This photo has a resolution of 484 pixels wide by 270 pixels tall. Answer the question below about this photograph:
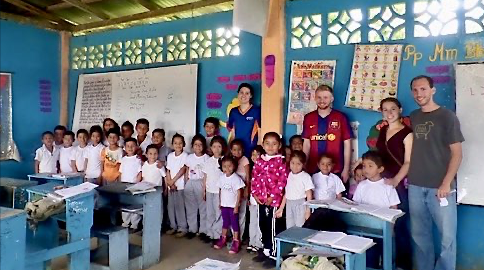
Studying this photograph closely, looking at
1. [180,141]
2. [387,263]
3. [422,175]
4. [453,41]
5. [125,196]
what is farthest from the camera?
[180,141]

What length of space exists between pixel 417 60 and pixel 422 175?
3.11 ft

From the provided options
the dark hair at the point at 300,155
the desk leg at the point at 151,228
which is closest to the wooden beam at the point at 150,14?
the dark hair at the point at 300,155

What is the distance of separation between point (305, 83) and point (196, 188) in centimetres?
146

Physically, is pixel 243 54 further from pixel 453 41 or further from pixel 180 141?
pixel 453 41

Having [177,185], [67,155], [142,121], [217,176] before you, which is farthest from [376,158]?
[67,155]

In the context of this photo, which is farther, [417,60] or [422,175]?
[417,60]

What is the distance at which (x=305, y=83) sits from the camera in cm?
377

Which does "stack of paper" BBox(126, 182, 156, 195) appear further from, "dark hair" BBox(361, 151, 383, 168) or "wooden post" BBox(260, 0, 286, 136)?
"dark hair" BBox(361, 151, 383, 168)

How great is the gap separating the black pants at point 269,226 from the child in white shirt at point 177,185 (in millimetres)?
1061

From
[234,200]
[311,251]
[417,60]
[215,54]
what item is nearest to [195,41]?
[215,54]

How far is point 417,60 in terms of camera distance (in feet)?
10.8

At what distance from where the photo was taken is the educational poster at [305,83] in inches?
145

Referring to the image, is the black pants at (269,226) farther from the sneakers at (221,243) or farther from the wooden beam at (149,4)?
the wooden beam at (149,4)

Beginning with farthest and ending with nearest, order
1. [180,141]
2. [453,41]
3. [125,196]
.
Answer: [180,141]
[125,196]
[453,41]
